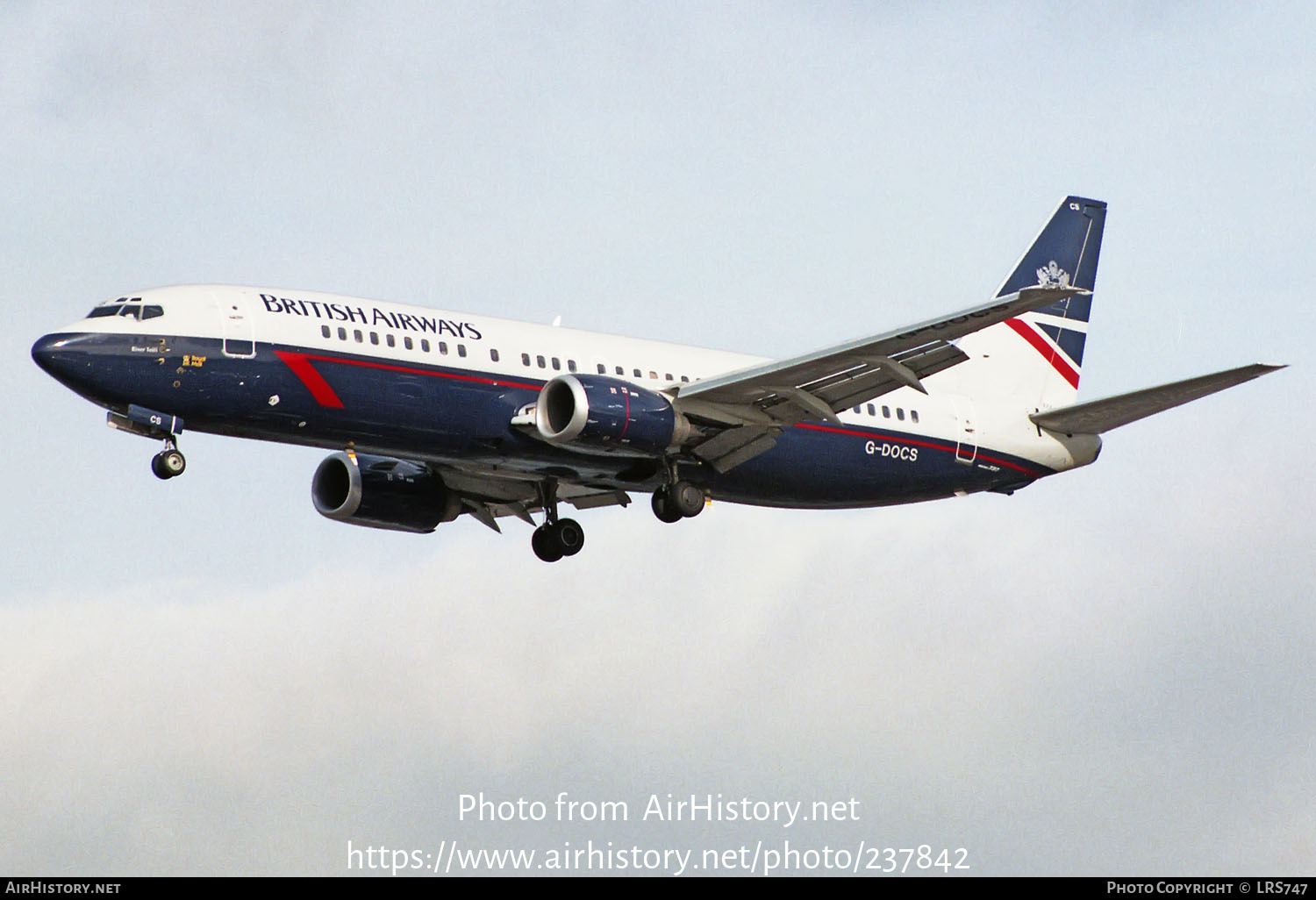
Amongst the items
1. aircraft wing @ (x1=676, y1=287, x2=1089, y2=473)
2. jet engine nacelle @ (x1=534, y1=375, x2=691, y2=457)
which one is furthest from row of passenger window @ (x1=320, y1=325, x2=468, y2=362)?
aircraft wing @ (x1=676, y1=287, x2=1089, y2=473)

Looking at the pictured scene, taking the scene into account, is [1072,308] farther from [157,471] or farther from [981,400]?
[157,471]

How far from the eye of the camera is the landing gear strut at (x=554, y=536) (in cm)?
4862

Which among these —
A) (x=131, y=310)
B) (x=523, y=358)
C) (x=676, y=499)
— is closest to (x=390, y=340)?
(x=523, y=358)

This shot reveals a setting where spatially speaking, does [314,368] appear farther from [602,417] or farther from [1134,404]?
[1134,404]

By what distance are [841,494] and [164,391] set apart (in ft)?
53.8

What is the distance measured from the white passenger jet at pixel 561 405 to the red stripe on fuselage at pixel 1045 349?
0.43m

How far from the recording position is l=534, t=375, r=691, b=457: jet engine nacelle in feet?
138

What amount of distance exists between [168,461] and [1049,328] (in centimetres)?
2394

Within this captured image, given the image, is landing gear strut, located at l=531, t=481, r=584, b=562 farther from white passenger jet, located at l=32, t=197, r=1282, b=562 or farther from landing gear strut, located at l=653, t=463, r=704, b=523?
landing gear strut, located at l=653, t=463, r=704, b=523

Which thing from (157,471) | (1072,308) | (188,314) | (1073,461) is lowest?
(157,471)

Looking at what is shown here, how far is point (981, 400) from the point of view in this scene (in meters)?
50.8

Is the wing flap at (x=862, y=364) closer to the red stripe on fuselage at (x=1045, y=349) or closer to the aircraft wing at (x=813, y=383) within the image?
the aircraft wing at (x=813, y=383)

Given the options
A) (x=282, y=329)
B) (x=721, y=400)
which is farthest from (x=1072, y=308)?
(x=282, y=329)

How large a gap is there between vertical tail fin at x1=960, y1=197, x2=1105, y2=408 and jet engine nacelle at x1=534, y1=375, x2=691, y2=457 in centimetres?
1112
